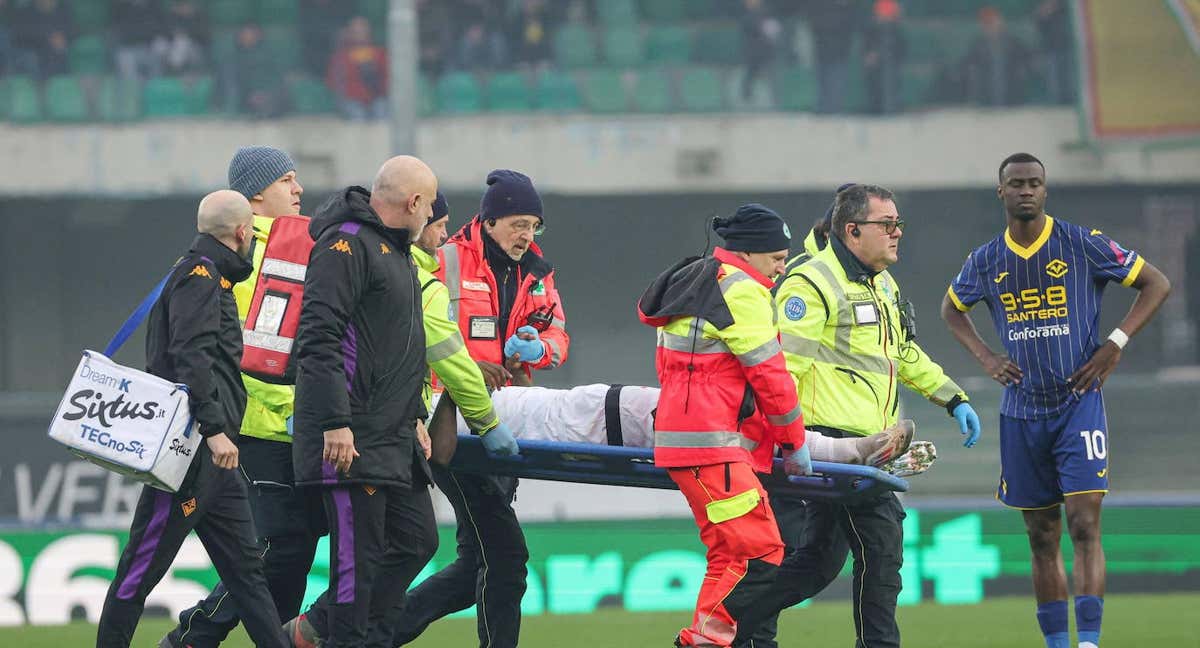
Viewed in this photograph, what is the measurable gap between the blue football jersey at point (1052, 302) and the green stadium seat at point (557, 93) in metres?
15.3

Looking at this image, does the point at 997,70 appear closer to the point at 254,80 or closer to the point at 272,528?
the point at 254,80

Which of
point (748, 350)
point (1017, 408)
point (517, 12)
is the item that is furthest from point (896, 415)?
point (517, 12)

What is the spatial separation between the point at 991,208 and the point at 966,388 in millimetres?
10253

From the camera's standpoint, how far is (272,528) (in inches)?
237

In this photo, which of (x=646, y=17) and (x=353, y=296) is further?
(x=646, y=17)

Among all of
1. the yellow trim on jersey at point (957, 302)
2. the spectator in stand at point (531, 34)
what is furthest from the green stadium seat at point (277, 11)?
the yellow trim on jersey at point (957, 302)

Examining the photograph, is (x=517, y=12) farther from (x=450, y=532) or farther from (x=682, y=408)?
(x=682, y=408)

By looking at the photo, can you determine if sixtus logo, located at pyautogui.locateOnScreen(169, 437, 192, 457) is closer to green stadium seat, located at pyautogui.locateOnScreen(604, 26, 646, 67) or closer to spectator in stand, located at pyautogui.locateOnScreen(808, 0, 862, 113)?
spectator in stand, located at pyautogui.locateOnScreen(808, 0, 862, 113)

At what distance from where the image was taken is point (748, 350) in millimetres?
5543

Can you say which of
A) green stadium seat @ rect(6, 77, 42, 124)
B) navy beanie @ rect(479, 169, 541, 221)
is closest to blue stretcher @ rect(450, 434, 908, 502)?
navy beanie @ rect(479, 169, 541, 221)

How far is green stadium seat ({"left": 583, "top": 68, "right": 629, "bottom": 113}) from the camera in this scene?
2206cm

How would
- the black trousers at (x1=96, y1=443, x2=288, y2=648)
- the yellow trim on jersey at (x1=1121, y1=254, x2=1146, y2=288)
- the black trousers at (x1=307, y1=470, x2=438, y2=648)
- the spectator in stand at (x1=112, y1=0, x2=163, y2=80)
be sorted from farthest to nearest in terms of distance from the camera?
the spectator in stand at (x1=112, y1=0, x2=163, y2=80) → the yellow trim on jersey at (x1=1121, y1=254, x2=1146, y2=288) → the black trousers at (x1=96, y1=443, x2=288, y2=648) → the black trousers at (x1=307, y1=470, x2=438, y2=648)

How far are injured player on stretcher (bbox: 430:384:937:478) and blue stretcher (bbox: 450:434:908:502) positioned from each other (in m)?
0.11

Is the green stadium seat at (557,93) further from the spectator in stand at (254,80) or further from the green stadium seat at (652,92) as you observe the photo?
the spectator in stand at (254,80)
